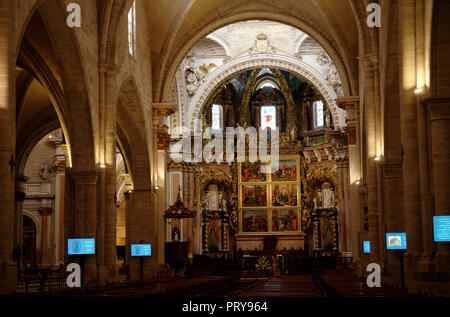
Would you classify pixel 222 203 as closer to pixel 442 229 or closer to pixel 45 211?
pixel 45 211

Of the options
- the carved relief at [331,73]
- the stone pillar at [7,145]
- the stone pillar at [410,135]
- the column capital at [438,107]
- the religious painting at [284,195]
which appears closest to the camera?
the column capital at [438,107]

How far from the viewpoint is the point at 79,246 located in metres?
18.3

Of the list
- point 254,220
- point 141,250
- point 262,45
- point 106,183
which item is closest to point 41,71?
point 106,183

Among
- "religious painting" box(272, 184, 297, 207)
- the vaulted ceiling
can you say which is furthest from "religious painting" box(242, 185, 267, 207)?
the vaulted ceiling

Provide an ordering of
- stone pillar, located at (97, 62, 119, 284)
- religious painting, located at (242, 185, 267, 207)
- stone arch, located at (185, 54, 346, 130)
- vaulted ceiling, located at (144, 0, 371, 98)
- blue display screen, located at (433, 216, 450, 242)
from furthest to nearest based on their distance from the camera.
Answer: religious painting, located at (242, 185, 267, 207) → stone arch, located at (185, 54, 346, 130) → vaulted ceiling, located at (144, 0, 371, 98) → stone pillar, located at (97, 62, 119, 284) → blue display screen, located at (433, 216, 450, 242)

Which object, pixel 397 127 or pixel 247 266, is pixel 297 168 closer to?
pixel 247 266

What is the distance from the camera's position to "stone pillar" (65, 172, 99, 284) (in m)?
19.3

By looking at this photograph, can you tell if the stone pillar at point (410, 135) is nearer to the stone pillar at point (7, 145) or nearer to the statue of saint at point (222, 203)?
the stone pillar at point (7, 145)

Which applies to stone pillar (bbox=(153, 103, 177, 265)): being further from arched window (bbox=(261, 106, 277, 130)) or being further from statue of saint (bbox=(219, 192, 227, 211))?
arched window (bbox=(261, 106, 277, 130))

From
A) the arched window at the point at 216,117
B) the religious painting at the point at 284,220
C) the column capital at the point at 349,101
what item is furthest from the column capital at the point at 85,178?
the religious painting at the point at 284,220

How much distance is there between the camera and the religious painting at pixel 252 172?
39.9m

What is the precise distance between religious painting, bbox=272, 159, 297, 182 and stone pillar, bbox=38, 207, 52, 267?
1363 cm

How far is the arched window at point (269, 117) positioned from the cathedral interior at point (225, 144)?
0.16m
